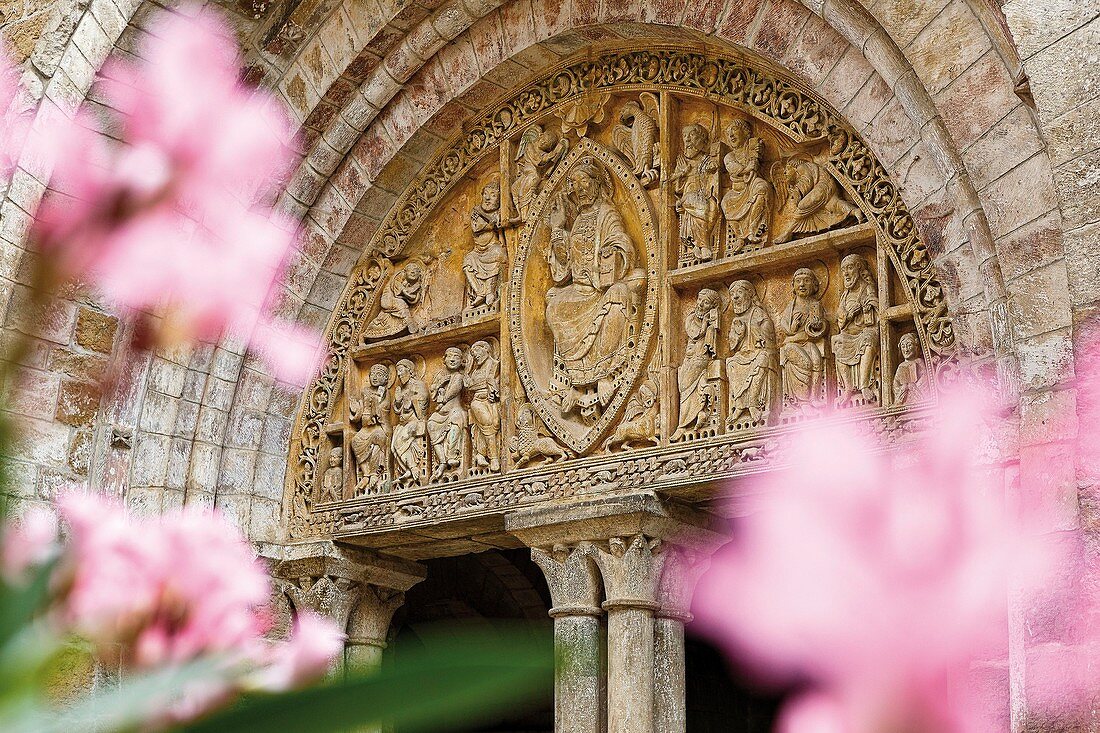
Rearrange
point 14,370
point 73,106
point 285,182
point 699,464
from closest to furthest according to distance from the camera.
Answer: point 14,370
point 699,464
point 73,106
point 285,182

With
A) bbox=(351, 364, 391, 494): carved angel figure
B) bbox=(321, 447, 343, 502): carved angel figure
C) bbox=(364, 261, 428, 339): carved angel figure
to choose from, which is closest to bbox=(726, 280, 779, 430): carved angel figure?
bbox=(364, 261, 428, 339): carved angel figure

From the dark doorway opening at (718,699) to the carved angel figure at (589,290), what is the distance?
3812 mm

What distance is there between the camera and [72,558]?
68cm

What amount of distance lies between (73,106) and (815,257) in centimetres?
334

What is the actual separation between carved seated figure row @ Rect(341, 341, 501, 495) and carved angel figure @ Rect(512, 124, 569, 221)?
694mm

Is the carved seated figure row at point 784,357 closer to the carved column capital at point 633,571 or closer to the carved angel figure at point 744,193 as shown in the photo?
the carved angel figure at point 744,193

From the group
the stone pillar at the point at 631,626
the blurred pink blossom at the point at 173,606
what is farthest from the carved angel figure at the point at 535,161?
the blurred pink blossom at the point at 173,606

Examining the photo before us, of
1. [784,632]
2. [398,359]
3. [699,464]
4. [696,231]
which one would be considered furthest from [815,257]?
[784,632]

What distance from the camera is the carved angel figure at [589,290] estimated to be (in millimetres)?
6211

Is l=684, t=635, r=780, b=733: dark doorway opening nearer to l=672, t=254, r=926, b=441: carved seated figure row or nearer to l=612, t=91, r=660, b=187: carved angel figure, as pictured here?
l=672, t=254, r=926, b=441: carved seated figure row

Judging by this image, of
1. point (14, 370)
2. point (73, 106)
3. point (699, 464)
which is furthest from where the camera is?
point (73, 106)

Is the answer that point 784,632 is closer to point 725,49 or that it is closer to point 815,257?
point 815,257

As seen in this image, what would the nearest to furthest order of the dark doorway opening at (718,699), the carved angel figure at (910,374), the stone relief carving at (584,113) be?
1. the carved angel figure at (910,374)
2. the stone relief carving at (584,113)
3. the dark doorway opening at (718,699)

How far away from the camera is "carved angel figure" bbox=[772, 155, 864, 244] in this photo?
18.7 ft
